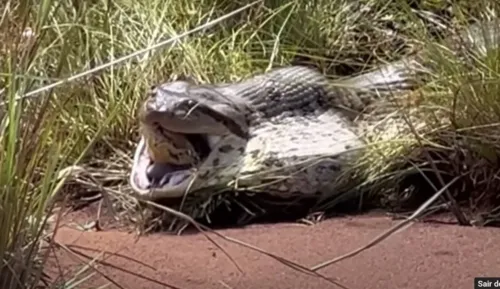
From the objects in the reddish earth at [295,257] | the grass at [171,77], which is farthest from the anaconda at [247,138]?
the reddish earth at [295,257]

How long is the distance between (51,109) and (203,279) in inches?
23.8

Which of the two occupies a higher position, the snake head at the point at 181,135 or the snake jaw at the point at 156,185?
the snake head at the point at 181,135

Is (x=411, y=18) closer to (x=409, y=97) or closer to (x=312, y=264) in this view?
(x=409, y=97)

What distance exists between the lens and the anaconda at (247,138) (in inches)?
183

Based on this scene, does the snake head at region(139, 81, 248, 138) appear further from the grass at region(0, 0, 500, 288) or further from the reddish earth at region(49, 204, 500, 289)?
the reddish earth at region(49, 204, 500, 289)

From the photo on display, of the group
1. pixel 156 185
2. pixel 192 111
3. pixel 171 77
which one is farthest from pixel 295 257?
pixel 171 77

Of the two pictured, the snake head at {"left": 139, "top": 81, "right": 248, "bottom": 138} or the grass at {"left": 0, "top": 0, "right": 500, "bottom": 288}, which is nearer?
the grass at {"left": 0, "top": 0, "right": 500, "bottom": 288}

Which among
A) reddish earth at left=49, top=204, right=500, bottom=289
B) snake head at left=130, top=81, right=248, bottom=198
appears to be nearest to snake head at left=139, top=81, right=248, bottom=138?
snake head at left=130, top=81, right=248, bottom=198

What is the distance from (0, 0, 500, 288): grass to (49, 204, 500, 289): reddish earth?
7.3 inches

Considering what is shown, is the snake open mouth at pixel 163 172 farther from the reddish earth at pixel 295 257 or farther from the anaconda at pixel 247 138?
the reddish earth at pixel 295 257

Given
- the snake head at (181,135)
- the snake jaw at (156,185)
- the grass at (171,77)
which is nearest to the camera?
the grass at (171,77)

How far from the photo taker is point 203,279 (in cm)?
345

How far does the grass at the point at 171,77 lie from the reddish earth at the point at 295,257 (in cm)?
19

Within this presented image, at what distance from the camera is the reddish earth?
338 cm
